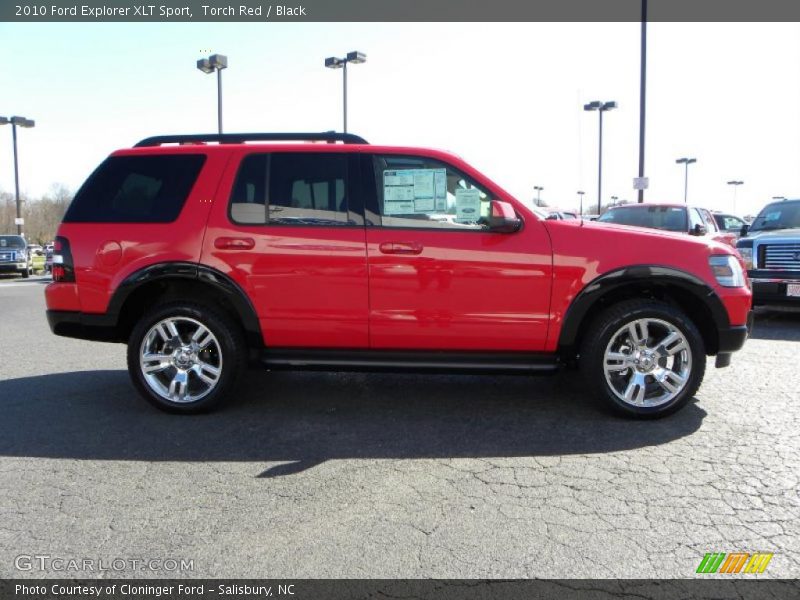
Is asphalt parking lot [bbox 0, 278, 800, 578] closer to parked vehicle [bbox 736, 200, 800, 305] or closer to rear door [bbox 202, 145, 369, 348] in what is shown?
rear door [bbox 202, 145, 369, 348]

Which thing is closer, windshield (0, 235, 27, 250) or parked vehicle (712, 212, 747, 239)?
parked vehicle (712, 212, 747, 239)

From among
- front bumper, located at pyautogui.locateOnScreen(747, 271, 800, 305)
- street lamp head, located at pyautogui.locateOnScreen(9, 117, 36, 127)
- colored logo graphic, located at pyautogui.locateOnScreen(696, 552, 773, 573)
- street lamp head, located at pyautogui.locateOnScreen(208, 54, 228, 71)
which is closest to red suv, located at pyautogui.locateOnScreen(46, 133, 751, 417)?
colored logo graphic, located at pyautogui.locateOnScreen(696, 552, 773, 573)

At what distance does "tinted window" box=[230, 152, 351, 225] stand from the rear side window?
42 cm

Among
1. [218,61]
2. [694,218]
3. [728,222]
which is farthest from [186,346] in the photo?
[218,61]

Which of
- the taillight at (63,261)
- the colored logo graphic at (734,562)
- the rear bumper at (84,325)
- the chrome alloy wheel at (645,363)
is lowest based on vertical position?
the colored logo graphic at (734,562)

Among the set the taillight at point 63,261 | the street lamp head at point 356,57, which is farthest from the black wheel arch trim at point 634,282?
the street lamp head at point 356,57

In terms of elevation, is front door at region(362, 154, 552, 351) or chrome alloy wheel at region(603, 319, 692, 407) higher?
front door at region(362, 154, 552, 351)

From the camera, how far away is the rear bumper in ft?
16.0

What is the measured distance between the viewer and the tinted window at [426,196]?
462 centimetres

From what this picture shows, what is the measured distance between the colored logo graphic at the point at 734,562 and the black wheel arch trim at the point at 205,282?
3236 mm

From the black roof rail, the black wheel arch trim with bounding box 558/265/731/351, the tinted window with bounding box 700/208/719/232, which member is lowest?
the black wheel arch trim with bounding box 558/265/731/351

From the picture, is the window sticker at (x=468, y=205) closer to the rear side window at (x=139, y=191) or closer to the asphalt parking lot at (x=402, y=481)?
the asphalt parking lot at (x=402, y=481)

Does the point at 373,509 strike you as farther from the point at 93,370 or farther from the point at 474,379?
the point at 93,370

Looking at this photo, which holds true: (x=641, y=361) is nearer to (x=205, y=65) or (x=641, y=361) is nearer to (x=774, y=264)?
(x=774, y=264)
